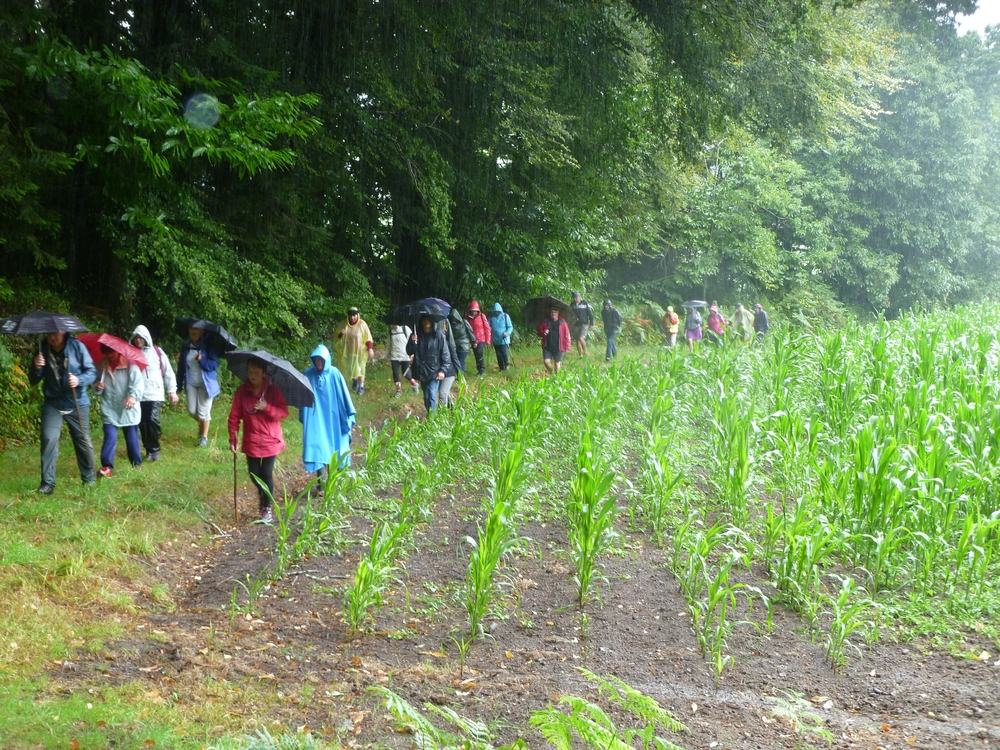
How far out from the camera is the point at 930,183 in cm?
3500

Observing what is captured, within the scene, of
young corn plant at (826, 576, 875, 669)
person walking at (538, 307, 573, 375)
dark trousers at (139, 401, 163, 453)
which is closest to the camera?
young corn plant at (826, 576, 875, 669)

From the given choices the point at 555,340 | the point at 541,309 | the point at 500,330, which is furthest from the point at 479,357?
the point at 541,309

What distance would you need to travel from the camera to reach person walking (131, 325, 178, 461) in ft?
30.6

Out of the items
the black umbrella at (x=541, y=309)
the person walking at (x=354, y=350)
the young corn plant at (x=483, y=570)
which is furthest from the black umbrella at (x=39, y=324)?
the black umbrella at (x=541, y=309)

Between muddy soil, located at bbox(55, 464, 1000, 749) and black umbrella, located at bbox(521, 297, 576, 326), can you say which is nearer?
muddy soil, located at bbox(55, 464, 1000, 749)

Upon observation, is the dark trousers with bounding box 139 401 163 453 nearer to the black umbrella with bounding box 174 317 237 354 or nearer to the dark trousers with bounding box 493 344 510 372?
the black umbrella with bounding box 174 317 237 354

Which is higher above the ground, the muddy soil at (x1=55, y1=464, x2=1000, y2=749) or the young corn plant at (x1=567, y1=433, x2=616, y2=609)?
the young corn plant at (x1=567, y1=433, x2=616, y2=609)

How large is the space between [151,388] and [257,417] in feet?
7.58

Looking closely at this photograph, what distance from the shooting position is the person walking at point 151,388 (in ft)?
30.6

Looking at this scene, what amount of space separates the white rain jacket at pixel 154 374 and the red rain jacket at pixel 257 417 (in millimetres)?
2027

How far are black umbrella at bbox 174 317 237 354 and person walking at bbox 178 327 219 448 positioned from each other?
0.06 m

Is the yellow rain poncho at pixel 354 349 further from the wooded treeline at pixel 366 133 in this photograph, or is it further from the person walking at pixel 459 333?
the person walking at pixel 459 333

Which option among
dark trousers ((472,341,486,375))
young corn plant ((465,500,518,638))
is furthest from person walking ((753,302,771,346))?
young corn plant ((465,500,518,638))

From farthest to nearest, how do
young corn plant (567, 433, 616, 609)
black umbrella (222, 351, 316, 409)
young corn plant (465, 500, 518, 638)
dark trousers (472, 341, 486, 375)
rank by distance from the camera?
dark trousers (472, 341, 486, 375)
black umbrella (222, 351, 316, 409)
young corn plant (567, 433, 616, 609)
young corn plant (465, 500, 518, 638)
